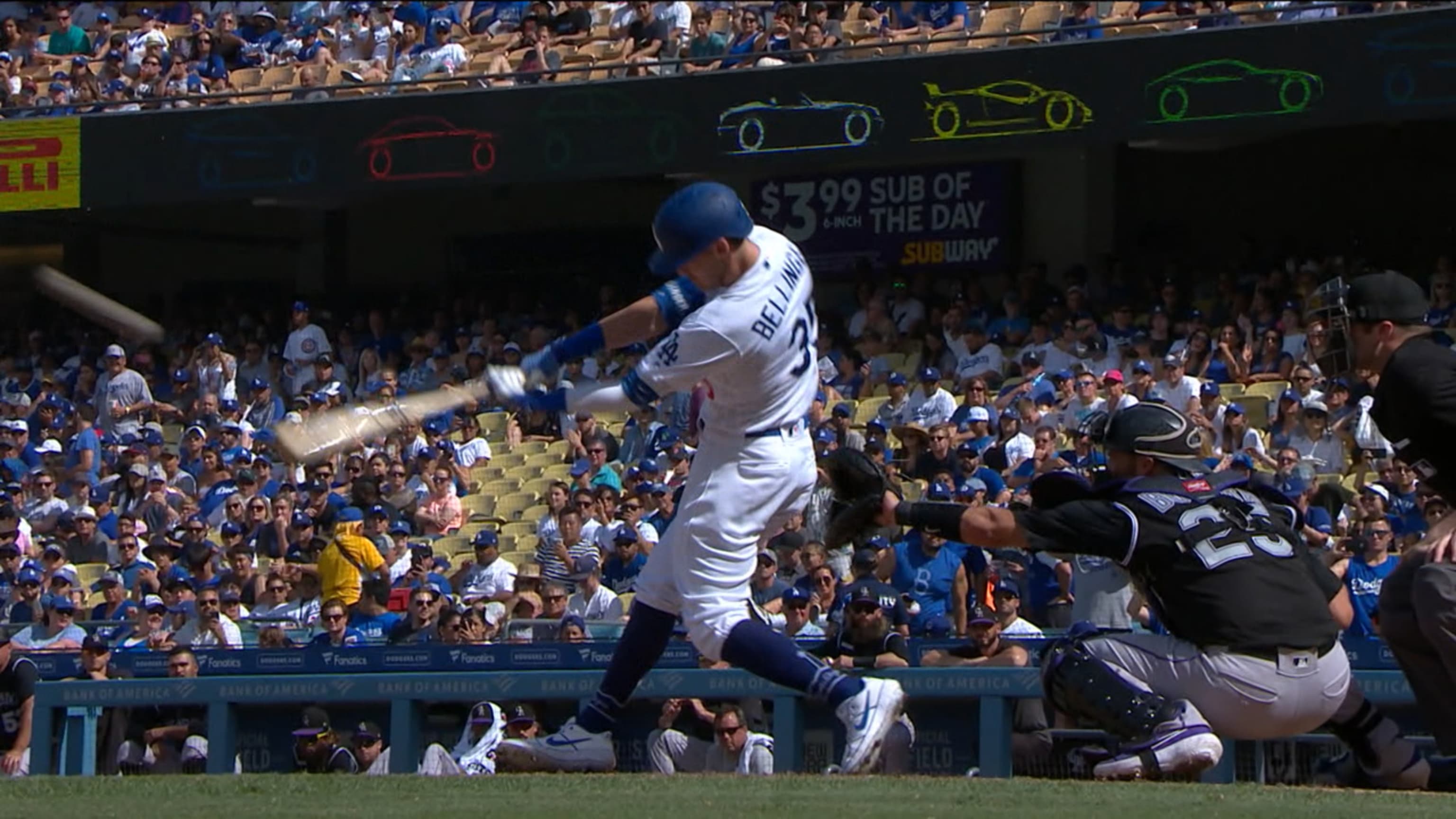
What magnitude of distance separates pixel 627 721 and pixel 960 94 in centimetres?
837

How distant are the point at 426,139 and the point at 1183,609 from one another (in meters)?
13.8

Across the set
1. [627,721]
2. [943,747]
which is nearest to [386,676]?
[627,721]

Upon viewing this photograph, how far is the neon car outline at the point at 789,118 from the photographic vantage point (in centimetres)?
1692

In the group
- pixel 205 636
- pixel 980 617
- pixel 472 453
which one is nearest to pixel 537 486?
pixel 472 453

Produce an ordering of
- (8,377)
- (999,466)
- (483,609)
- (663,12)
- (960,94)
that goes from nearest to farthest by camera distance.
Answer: (483,609), (999,466), (960,94), (663,12), (8,377)

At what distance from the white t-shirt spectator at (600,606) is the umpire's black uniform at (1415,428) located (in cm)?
627

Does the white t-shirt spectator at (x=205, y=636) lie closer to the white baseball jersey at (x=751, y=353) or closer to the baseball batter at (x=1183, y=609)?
the white baseball jersey at (x=751, y=353)

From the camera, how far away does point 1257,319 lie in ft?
47.3

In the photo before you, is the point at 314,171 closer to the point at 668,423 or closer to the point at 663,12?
the point at 663,12

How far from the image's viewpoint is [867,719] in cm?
603

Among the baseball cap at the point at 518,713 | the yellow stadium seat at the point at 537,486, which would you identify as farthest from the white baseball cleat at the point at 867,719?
the yellow stadium seat at the point at 537,486

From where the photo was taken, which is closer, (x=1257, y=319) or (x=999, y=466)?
(x=999, y=466)

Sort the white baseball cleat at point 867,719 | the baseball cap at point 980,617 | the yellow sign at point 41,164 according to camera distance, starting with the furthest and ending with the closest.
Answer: the yellow sign at point 41,164, the baseball cap at point 980,617, the white baseball cleat at point 867,719

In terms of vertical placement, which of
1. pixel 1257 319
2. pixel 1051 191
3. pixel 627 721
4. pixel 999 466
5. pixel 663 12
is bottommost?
pixel 627 721
